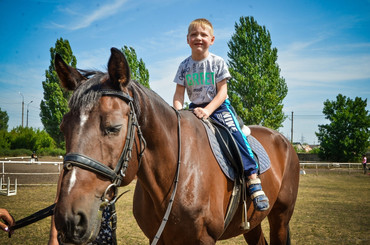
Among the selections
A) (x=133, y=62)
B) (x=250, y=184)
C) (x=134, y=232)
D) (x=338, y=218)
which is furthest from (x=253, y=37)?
(x=250, y=184)

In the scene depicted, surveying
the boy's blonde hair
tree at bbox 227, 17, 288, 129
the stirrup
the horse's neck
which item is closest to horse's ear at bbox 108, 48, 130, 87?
the horse's neck

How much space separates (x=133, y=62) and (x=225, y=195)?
1112 inches

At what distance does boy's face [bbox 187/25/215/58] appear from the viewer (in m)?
2.85

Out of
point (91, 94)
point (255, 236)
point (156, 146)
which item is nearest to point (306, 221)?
point (255, 236)

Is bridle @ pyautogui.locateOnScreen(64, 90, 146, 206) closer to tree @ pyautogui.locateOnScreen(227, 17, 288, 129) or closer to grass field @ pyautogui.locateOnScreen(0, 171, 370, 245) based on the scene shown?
grass field @ pyautogui.locateOnScreen(0, 171, 370, 245)

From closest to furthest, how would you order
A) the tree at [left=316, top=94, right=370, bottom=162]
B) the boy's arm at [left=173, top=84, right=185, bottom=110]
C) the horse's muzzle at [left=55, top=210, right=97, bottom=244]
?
the horse's muzzle at [left=55, top=210, right=97, bottom=244]
the boy's arm at [left=173, top=84, right=185, bottom=110]
the tree at [left=316, top=94, right=370, bottom=162]

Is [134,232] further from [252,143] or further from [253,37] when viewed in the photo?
[253,37]

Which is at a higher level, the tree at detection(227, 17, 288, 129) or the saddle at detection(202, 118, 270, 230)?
the tree at detection(227, 17, 288, 129)

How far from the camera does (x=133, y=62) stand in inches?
1146

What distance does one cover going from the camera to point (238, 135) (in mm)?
2826

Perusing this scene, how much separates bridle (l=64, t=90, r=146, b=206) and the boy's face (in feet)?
4.40

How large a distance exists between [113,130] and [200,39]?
163 cm

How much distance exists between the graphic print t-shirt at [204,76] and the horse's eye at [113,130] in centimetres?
144

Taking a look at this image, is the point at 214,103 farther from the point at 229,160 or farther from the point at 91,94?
the point at 91,94
